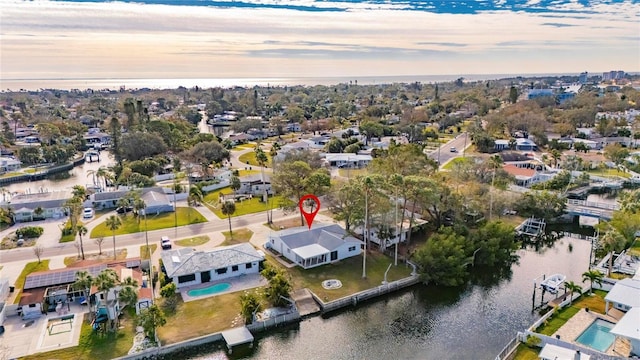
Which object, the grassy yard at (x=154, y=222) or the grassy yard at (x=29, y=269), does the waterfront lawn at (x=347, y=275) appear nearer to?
the grassy yard at (x=154, y=222)

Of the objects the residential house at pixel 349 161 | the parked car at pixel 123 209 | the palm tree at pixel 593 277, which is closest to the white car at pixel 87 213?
the parked car at pixel 123 209

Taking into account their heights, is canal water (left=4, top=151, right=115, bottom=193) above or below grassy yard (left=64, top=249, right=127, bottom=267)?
below

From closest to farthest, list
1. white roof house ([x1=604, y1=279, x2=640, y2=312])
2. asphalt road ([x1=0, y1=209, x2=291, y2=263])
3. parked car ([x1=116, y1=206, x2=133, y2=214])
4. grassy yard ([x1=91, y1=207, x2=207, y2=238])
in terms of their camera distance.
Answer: white roof house ([x1=604, y1=279, x2=640, y2=312]) → asphalt road ([x1=0, y1=209, x2=291, y2=263]) → grassy yard ([x1=91, y1=207, x2=207, y2=238]) → parked car ([x1=116, y1=206, x2=133, y2=214])

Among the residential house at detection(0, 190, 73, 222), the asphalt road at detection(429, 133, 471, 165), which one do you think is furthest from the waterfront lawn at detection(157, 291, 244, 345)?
the asphalt road at detection(429, 133, 471, 165)

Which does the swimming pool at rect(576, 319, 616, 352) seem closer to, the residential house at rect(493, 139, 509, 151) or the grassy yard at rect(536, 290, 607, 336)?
the grassy yard at rect(536, 290, 607, 336)

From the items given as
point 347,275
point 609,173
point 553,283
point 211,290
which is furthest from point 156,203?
point 609,173

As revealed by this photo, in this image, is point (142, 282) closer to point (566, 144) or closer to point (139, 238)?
point (139, 238)
